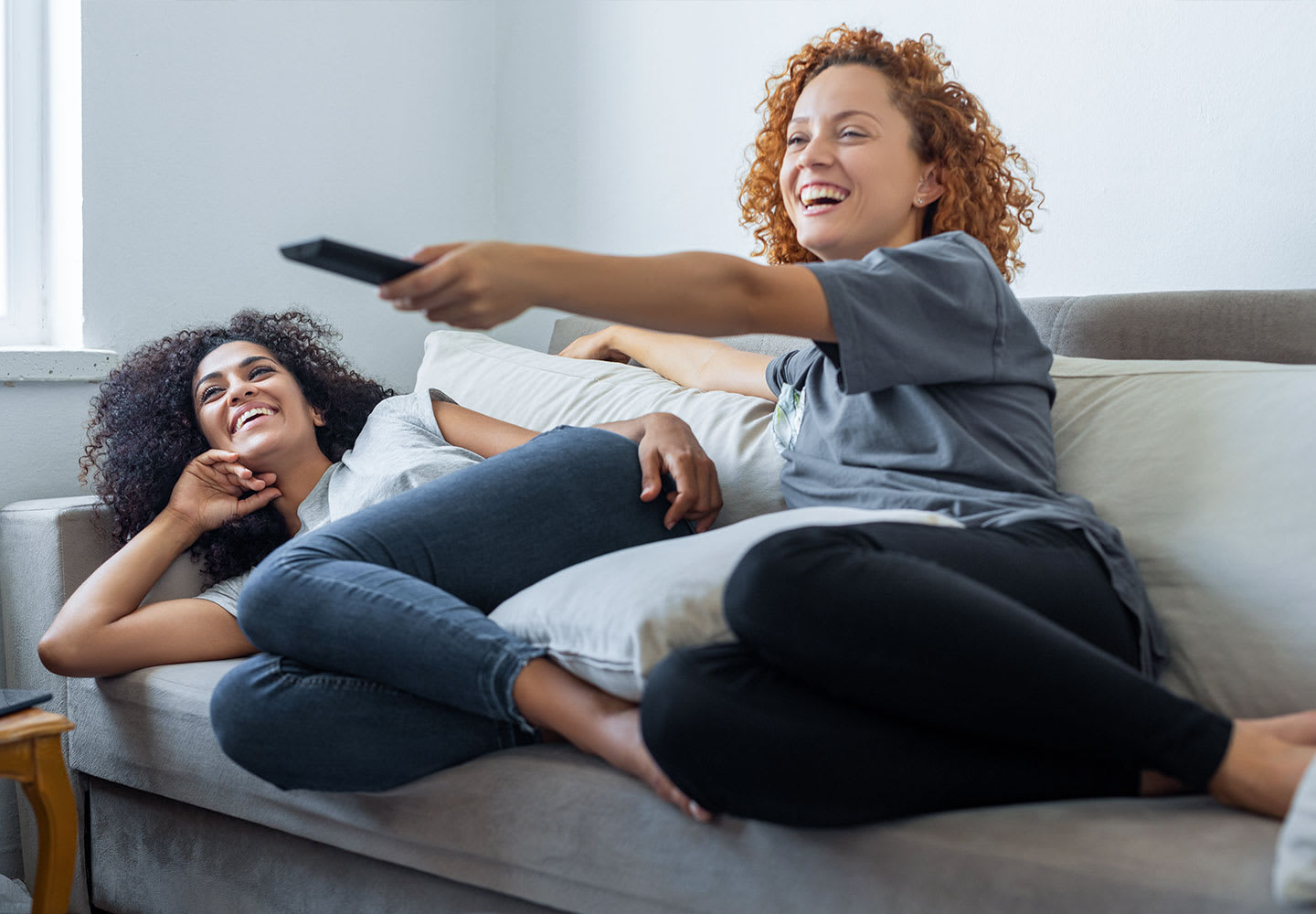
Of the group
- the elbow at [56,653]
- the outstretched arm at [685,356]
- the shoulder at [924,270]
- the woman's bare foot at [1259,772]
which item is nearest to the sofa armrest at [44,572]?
the elbow at [56,653]

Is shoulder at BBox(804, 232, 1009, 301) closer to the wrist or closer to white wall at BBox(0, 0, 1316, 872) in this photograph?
white wall at BBox(0, 0, 1316, 872)

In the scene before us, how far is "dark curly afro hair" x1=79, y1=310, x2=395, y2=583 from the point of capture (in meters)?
1.60

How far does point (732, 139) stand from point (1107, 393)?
1150 millimetres

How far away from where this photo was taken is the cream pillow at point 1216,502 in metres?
1.05

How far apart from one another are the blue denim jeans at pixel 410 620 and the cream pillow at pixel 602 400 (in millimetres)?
159

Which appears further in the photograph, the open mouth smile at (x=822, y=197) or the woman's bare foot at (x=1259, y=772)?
the open mouth smile at (x=822, y=197)

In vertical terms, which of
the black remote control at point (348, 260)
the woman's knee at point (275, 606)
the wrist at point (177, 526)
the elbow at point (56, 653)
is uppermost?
the black remote control at point (348, 260)

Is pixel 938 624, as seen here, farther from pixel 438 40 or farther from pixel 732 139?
pixel 438 40

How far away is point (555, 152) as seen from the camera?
2.56 m

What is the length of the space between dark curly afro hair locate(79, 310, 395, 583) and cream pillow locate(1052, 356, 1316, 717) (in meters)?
1.09

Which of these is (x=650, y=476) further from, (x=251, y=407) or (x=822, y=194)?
(x=251, y=407)

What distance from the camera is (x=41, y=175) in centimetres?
199

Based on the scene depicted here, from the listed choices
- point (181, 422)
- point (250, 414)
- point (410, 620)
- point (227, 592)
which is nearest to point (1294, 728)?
point (410, 620)

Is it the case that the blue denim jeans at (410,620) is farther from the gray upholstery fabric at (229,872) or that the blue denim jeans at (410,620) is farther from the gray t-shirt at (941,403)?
the gray t-shirt at (941,403)
